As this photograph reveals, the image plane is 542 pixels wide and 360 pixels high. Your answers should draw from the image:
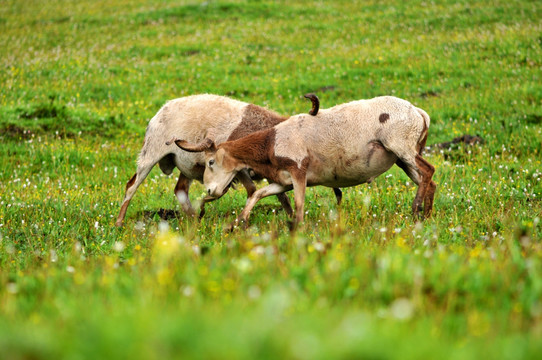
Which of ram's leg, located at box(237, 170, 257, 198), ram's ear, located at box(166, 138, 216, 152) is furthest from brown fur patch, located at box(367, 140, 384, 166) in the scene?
ram's ear, located at box(166, 138, 216, 152)

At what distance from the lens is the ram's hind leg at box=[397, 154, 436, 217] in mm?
8141

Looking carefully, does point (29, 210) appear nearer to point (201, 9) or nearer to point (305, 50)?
point (305, 50)

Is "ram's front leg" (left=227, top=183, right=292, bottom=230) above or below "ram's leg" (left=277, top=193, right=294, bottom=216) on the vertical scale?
above

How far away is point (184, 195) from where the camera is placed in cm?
1002

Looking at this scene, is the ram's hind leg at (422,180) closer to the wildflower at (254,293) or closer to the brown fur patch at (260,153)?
the brown fur patch at (260,153)

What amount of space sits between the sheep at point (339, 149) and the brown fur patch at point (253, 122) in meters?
0.61

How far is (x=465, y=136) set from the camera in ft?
42.8

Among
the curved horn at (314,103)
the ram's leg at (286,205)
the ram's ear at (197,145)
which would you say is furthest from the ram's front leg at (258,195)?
the curved horn at (314,103)

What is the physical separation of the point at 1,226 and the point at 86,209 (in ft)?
4.75

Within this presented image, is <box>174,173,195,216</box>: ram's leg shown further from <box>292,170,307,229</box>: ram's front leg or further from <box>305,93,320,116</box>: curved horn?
<box>305,93,320,116</box>: curved horn

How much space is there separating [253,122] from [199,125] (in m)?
0.84

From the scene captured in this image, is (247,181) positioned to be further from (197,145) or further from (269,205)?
(269,205)

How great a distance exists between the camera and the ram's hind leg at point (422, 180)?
8.14 metres

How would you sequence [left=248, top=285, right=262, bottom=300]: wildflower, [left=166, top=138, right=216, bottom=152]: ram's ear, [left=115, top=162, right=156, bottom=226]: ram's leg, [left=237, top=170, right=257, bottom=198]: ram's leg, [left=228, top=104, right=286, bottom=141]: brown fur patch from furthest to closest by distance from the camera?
[left=115, top=162, right=156, bottom=226]: ram's leg, [left=228, top=104, right=286, bottom=141]: brown fur patch, [left=237, top=170, right=257, bottom=198]: ram's leg, [left=166, top=138, right=216, bottom=152]: ram's ear, [left=248, top=285, right=262, bottom=300]: wildflower
